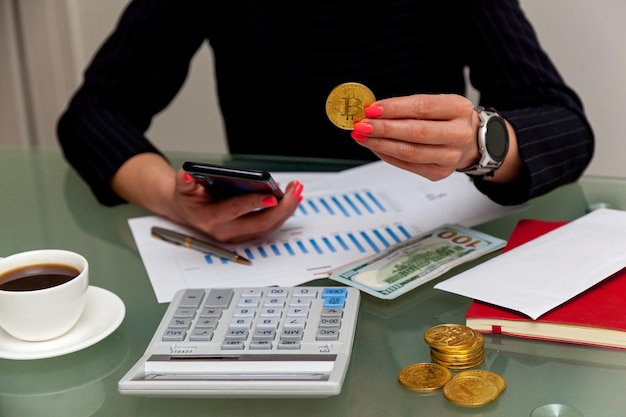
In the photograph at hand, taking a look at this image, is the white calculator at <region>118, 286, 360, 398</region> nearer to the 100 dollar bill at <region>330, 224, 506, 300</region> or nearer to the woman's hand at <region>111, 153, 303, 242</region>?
the 100 dollar bill at <region>330, 224, 506, 300</region>

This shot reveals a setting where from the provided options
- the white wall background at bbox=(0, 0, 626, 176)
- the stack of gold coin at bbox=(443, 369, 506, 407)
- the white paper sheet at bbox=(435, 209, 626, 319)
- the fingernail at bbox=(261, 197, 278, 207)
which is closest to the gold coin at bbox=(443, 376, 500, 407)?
the stack of gold coin at bbox=(443, 369, 506, 407)

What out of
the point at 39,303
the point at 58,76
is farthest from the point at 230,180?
the point at 58,76

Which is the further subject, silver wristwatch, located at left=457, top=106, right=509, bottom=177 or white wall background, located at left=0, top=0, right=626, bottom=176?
white wall background, located at left=0, top=0, right=626, bottom=176

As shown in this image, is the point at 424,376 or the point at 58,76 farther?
the point at 58,76

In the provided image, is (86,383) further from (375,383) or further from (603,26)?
(603,26)

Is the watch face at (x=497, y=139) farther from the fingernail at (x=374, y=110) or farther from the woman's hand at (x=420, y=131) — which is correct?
the fingernail at (x=374, y=110)

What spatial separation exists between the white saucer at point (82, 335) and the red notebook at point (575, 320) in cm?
35

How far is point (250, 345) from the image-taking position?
0.74m

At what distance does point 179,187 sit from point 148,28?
46 cm

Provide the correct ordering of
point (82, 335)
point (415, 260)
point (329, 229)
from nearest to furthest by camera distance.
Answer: point (82, 335), point (415, 260), point (329, 229)

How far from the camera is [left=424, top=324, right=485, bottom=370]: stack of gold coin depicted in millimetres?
712

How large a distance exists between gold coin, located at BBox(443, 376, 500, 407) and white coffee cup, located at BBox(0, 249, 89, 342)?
0.35m

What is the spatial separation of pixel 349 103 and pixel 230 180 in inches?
7.0

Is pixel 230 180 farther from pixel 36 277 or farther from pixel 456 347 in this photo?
pixel 456 347
